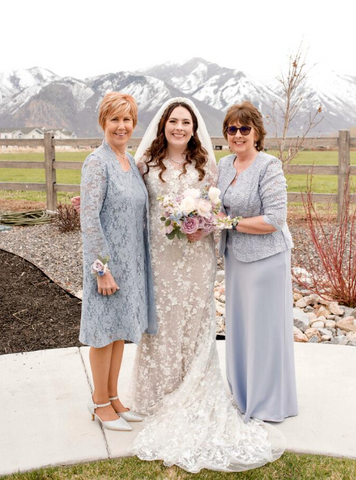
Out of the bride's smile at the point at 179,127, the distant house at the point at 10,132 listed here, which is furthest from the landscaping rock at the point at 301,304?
the distant house at the point at 10,132

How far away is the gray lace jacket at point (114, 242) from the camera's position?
123 inches

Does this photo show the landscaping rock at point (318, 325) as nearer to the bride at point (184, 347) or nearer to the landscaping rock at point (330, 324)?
the landscaping rock at point (330, 324)

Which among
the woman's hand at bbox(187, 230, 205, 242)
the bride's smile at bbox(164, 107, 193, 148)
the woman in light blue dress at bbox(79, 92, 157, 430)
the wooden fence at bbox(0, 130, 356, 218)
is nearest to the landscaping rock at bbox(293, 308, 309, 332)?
the woman in light blue dress at bbox(79, 92, 157, 430)

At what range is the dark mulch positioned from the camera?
5191 millimetres

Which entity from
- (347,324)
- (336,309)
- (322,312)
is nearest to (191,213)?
(347,324)

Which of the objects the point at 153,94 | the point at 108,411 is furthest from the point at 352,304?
the point at 153,94

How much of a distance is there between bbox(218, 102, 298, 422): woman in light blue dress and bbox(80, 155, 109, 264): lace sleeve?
826 millimetres

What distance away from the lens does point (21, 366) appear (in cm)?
446

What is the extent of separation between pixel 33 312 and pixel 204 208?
11.4 feet

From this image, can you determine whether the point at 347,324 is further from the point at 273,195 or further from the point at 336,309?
the point at 273,195

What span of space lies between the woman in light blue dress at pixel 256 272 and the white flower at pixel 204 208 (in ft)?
0.98

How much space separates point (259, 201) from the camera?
3352mm

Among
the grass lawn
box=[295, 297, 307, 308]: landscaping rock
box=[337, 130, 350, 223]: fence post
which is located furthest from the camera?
box=[337, 130, 350, 223]: fence post

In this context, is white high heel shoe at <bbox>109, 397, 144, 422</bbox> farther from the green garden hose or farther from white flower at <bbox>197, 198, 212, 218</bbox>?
the green garden hose
